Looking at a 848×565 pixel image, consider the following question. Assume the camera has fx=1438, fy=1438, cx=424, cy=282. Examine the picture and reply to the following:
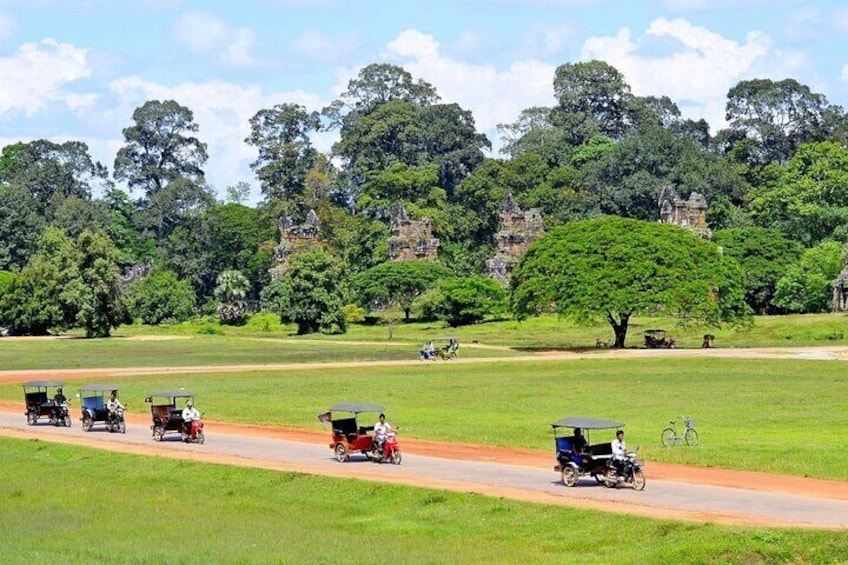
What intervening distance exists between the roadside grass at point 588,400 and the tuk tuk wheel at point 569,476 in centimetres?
500

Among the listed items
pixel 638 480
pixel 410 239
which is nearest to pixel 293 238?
pixel 410 239

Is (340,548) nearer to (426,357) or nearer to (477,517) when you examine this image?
(477,517)

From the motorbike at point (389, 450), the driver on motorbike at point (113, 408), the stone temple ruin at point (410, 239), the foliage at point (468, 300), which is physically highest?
the stone temple ruin at point (410, 239)

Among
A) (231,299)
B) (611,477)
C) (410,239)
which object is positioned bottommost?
(611,477)

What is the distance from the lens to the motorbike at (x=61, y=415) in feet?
171

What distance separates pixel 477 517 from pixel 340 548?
12.0 feet

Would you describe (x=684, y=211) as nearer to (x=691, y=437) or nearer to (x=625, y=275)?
(x=625, y=275)

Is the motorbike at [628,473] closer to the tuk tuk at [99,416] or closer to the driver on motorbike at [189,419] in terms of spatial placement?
the driver on motorbike at [189,419]

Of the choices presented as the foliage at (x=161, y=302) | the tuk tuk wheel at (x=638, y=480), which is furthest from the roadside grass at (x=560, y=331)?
the tuk tuk wheel at (x=638, y=480)

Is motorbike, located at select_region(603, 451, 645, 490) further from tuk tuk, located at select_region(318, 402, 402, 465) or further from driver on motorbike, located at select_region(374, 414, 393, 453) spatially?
driver on motorbike, located at select_region(374, 414, 393, 453)

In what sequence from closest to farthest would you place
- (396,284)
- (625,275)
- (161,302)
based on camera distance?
(625,275) → (396,284) → (161,302)

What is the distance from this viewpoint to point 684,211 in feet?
463

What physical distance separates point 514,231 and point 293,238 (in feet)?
89.0

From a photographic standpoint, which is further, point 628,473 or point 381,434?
point 381,434
